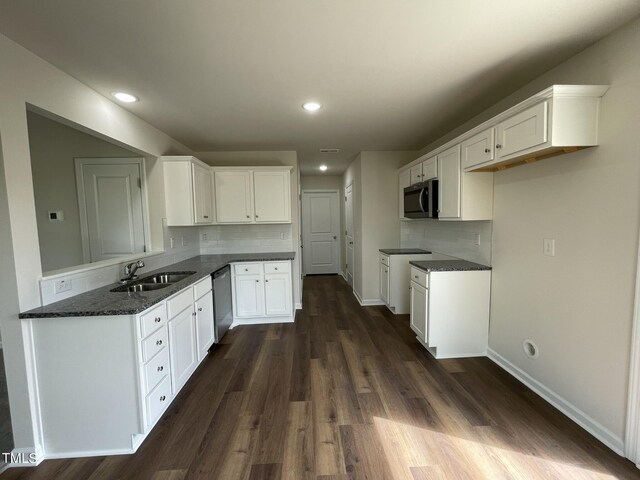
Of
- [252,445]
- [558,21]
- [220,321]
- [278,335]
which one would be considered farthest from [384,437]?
[558,21]

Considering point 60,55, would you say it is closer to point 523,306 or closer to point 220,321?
point 220,321

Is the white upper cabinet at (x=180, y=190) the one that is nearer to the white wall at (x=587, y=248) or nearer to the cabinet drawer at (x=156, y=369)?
the cabinet drawer at (x=156, y=369)

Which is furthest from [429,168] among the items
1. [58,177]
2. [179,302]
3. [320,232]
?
[58,177]

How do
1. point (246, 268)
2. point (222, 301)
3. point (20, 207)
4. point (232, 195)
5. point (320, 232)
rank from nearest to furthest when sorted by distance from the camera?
point (20, 207) < point (222, 301) < point (246, 268) < point (232, 195) < point (320, 232)

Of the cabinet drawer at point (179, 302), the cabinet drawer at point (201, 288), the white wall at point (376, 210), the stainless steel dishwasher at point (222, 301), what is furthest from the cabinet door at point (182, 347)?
the white wall at point (376, 210)

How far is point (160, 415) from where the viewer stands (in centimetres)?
192

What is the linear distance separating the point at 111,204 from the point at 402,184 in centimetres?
367

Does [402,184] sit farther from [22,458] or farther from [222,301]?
[22,458]

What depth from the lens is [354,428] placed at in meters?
1.81

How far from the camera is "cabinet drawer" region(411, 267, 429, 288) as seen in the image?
268 centimetres

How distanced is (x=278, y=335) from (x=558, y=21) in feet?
11.1

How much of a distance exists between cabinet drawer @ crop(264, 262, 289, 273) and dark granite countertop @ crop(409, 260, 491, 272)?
1543 millimetres

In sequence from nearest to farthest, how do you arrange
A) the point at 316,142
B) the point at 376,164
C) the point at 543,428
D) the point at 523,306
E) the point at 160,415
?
the point at 543,428 → the point at 160,415 → the point at 523,306 → the point at 316,142 → the point at 376,164

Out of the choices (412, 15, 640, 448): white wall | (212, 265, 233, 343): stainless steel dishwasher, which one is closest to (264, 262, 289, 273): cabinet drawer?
(212, 265, 233, 343): stainless steel dishwasher
